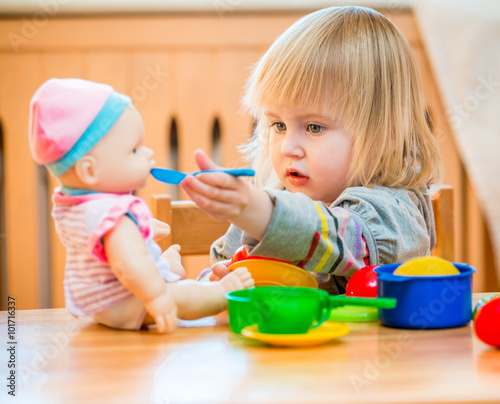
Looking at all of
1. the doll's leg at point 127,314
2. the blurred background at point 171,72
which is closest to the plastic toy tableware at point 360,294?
the doll's leg at point 127,314

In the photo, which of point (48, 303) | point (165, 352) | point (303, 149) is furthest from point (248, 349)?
point (48, 303)

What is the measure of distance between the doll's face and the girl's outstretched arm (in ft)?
0.17

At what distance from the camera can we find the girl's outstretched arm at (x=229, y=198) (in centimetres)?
62

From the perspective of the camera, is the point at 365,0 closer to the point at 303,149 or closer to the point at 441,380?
the point at 303,149

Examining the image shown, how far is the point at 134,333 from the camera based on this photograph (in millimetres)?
634

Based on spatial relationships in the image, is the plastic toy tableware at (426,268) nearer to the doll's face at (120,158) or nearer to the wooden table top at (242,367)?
the wooden table top at (242,367)

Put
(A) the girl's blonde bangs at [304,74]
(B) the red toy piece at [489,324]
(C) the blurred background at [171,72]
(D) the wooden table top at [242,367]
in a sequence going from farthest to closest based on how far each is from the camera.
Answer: (C) the blurred background at [171,72] → (A) the girl's blonde bangs at [304,74] → (B) the red toy piece at [489,324] → (D) the wooden table top at [242,367]

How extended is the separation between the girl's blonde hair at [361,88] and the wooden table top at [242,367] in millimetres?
322

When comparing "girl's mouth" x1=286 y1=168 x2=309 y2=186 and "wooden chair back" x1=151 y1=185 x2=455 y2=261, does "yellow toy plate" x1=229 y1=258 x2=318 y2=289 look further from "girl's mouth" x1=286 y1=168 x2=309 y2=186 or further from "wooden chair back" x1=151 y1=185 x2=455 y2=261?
"wooden chair back" x1=151 y1=185 x2=455 y2=261

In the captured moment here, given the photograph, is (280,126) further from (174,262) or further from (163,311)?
(163,311)

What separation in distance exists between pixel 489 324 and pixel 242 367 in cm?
23

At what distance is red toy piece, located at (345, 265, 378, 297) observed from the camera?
729 millimetres

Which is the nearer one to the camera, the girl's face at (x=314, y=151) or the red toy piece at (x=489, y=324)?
the red toy piece at (x=489, y=324)

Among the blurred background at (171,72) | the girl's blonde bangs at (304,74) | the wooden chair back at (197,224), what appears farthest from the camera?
the blurred background at (171,72)
